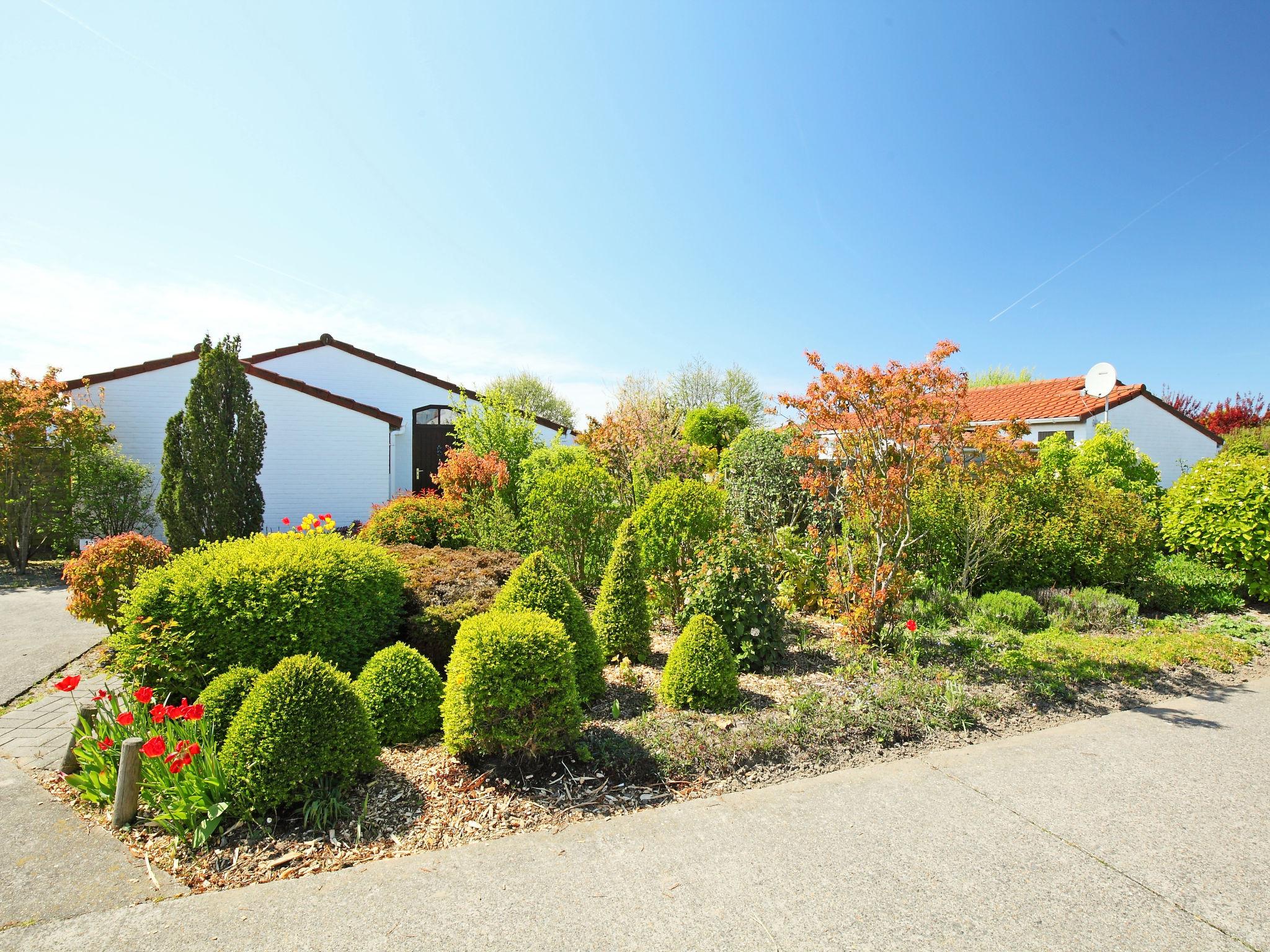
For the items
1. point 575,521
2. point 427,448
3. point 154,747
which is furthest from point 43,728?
point 427,448

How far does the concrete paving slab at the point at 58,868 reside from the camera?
267 centimetres

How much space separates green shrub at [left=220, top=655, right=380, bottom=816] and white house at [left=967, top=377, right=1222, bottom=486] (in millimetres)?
20563

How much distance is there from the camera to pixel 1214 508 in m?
8.14

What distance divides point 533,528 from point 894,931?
581cm

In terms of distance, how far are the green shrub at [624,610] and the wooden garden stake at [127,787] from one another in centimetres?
326

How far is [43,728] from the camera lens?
4.48 m

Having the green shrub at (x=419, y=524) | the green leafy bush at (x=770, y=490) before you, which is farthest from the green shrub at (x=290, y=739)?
the green leafy bush at (x=770, y=490)

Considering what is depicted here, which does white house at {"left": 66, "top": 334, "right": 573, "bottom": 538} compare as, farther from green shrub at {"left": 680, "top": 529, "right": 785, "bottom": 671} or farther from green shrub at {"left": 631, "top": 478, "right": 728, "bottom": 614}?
green shrub at {"left": 680, "top": 529, "right": 785, "bottom": 671}

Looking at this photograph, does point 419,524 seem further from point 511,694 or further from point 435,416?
point 435,416

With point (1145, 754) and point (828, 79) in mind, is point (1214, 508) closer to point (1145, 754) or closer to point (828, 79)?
point (1145, 754)

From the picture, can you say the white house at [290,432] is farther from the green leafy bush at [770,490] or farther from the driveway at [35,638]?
the green leafy bush at [770,490]

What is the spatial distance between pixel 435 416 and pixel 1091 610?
1867 cm

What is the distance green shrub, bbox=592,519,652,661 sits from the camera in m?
5.53

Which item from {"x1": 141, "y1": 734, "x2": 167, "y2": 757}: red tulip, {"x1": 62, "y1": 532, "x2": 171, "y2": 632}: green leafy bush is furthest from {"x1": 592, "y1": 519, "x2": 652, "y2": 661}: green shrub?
{"x1": 62, "y1": 532, "x2": 171, "y2": 632}: green leafy bush
